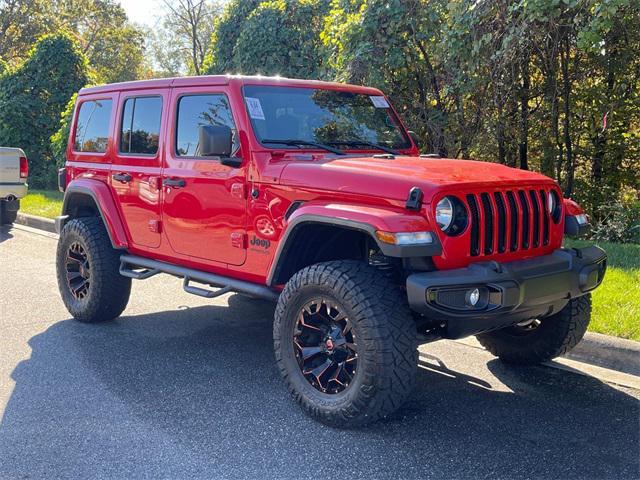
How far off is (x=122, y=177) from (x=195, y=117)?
3.12ft

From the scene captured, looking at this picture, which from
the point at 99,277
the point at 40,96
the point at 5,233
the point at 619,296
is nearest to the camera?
the point at 99,277

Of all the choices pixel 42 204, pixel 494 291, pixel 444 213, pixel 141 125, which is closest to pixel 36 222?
pixel 42 204

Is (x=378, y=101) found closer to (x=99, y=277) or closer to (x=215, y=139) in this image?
(x=215, y=139)

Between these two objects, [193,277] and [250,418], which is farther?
[193,277]

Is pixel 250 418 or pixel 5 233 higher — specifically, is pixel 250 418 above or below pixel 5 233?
above

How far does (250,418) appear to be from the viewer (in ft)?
13.0

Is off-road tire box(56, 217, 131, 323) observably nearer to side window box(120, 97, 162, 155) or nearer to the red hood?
side window box(120, 97, 162, 155)

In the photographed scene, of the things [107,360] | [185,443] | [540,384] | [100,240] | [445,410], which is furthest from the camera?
[100,240]

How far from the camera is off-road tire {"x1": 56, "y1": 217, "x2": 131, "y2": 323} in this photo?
226 inches

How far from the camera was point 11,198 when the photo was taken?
39.7ft

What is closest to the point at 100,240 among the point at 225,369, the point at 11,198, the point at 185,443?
the point at 225,369

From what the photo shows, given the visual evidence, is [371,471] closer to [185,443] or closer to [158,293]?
[185,443]

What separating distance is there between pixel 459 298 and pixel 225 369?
198cm

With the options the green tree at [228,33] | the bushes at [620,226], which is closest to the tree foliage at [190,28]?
the green tree at [228,33]
